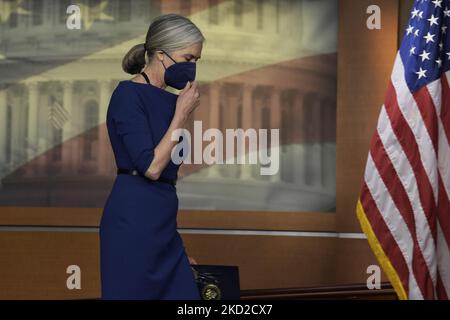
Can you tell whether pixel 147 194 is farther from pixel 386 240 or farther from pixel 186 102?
pixel 386 240

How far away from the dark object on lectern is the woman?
1.8 inches

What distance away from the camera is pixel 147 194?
9.01 ft

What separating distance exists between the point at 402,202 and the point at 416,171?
5.1 inches

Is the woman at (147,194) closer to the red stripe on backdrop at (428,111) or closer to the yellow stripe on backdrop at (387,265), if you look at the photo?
the yellow stripe on backdrop at (387,265)

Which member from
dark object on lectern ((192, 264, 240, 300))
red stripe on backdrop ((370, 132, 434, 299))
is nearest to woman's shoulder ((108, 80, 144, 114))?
dark object on lectern ((192, 264, 240, 300))

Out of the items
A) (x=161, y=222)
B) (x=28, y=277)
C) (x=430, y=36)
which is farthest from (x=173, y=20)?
(x=28, y=277)

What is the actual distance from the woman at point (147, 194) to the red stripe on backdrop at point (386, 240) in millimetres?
1013

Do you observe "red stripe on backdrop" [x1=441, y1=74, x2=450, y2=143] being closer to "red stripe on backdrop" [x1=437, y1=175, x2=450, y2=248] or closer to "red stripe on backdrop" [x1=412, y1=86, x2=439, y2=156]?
"red stripe on backdrop" [x1=412, y1=86, x2=439, y2=156]

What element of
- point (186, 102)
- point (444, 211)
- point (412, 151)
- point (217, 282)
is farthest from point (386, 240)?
point (186, 102)

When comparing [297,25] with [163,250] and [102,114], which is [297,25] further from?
[163,250]

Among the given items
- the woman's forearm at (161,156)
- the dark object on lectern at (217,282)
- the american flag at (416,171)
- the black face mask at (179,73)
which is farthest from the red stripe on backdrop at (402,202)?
the woman's forearm at (161,156)

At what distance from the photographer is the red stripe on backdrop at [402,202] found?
3.47 m

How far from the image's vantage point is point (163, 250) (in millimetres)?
2770

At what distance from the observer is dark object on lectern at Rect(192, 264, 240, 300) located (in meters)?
2.84
